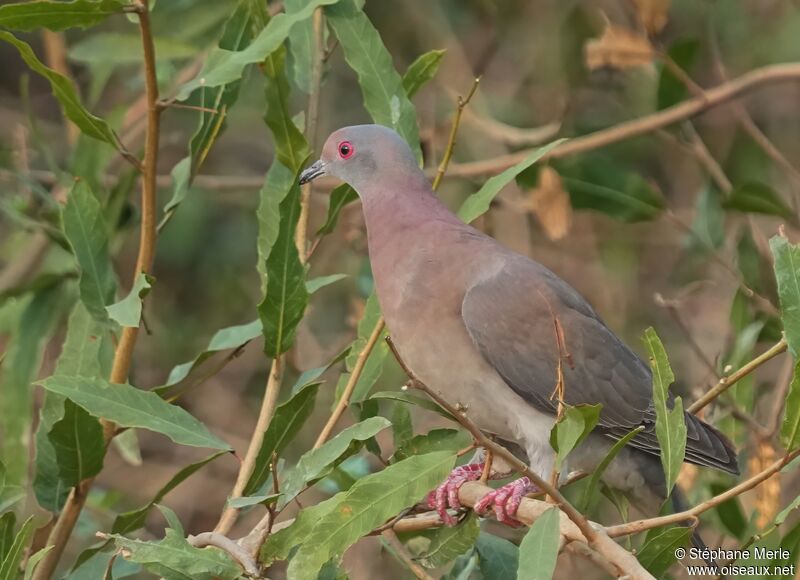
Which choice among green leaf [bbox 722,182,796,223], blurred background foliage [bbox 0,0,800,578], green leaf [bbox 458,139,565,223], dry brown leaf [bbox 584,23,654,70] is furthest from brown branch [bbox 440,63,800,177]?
green leaf [bbox 458,139,565,223]

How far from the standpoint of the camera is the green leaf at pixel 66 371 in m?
2.19

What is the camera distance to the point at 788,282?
71.6 inches

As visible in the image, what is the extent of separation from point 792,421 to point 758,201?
1.33 meters

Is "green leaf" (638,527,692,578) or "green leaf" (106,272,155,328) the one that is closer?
"green leaf" (638,527,692,578)

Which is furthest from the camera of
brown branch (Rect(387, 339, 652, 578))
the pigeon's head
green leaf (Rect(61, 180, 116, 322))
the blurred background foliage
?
the blurred background foliage

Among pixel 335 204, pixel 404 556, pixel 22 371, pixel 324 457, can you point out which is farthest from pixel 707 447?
pixel 22 371

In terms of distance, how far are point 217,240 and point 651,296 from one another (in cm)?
172

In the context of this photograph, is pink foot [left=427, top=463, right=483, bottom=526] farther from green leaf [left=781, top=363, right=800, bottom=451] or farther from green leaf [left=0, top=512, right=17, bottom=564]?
green leaf [left=0, top=512, right=17, bottom=564]

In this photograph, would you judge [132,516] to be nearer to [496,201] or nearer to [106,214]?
[106,214]

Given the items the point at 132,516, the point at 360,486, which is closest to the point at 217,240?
the point at 132,516

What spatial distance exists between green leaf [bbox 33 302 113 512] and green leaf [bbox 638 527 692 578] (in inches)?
36.5

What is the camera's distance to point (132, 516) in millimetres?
2168

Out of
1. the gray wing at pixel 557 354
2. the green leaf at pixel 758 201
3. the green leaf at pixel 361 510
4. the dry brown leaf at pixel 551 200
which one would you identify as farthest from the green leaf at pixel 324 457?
the dry brown leaf at pixel 551 200

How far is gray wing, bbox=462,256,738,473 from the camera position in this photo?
8.43 feet
